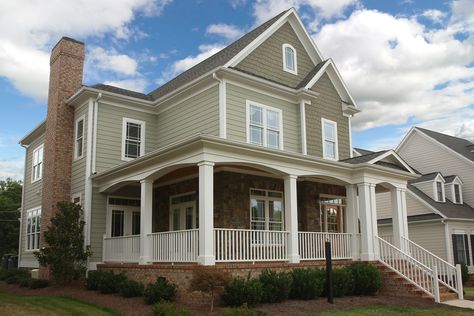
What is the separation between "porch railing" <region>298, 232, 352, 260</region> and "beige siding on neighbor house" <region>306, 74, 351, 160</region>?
12.7 feet

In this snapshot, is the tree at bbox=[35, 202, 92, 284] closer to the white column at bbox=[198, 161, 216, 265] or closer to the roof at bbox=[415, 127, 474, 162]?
the white column at bbox=[198, 161, 216, 265]

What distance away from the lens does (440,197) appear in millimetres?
28156

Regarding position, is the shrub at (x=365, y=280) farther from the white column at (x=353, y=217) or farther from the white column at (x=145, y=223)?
the white column at (x=145, y=223)

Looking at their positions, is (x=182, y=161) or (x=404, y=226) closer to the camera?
(x=182, y=161)

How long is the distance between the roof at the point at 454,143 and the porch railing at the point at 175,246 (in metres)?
23.0

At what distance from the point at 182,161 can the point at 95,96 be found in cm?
683

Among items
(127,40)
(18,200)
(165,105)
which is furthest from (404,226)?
(18,200)

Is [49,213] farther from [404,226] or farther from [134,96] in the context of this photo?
[404,226]

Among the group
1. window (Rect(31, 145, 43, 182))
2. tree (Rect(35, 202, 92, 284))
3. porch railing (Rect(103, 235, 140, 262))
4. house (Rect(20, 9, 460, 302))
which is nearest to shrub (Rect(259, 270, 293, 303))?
house (Rect(20, 9, 460, 302))

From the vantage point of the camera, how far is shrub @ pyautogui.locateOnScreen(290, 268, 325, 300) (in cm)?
1295

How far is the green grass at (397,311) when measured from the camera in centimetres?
1143

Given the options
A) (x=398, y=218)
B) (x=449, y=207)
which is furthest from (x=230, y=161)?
(x=449, y=207)

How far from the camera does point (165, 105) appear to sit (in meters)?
19.3

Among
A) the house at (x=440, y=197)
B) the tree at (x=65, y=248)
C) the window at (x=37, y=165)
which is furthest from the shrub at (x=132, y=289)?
the house at (x=440, y=197)
